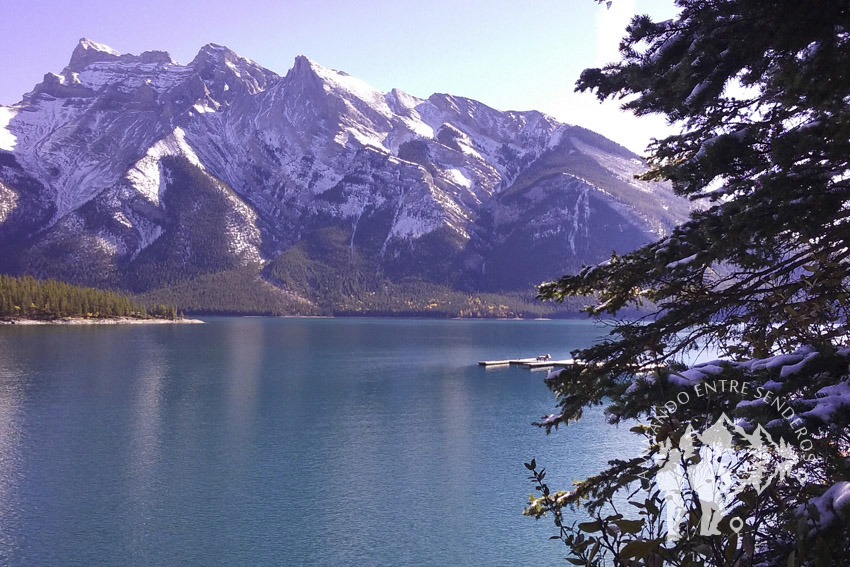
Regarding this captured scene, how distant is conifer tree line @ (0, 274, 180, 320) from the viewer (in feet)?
480

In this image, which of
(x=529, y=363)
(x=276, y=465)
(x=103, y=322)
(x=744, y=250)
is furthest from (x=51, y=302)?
(x=744, y=250)

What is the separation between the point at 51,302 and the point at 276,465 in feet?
472

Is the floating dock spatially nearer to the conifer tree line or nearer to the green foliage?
the green foliage

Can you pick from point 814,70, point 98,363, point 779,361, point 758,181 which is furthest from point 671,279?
point 98,363

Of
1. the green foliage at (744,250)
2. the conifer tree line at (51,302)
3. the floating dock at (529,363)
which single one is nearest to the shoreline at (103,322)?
the conifer tree line at (51,302)

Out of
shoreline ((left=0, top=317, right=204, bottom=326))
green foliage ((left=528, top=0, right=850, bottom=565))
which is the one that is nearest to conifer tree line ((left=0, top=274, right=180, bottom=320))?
shoreline ((left=0, top=317, right=204, bottom=326))

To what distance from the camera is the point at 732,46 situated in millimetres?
5738

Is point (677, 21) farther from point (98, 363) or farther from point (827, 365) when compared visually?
point (98, 363)

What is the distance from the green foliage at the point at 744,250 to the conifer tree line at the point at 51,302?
16799 centimetres

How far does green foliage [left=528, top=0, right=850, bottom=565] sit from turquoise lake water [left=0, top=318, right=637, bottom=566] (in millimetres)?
17628

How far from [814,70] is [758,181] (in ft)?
5.20

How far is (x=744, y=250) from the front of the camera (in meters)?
6.80

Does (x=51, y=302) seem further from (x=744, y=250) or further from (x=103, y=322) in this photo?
(x=744, y=250)

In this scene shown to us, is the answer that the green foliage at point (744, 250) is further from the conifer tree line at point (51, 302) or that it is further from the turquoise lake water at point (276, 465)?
the conifer tree line at point (51, 302)
